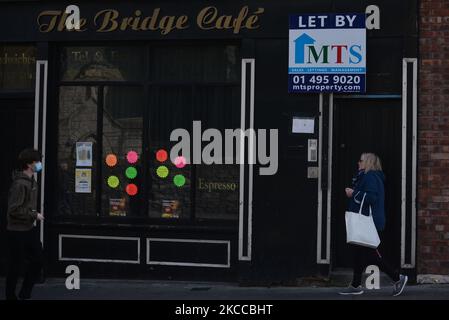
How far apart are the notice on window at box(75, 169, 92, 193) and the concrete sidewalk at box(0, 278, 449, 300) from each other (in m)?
1.41

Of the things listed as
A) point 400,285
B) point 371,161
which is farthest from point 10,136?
point 400,285

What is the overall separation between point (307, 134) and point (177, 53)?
2.33m

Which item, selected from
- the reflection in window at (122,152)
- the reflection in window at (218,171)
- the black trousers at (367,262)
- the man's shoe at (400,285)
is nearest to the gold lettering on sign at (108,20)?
the reflection in window at (122,152)

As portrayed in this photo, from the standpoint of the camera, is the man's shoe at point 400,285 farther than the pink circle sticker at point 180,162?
No

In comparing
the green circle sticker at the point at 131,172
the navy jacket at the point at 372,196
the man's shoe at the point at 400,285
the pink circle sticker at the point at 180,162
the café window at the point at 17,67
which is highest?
the café window at the point at 17,67

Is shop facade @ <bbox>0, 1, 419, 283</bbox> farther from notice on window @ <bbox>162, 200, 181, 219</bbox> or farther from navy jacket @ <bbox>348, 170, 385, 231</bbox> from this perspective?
navy jacket @ <bbox>348, 170, 385, 231</bbox>

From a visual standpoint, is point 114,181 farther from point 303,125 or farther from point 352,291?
point 352,291

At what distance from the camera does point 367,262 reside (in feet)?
28.5

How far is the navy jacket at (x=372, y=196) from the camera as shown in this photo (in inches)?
338

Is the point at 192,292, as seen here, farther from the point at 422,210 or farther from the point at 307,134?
the point at 422,210

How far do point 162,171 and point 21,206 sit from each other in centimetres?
249

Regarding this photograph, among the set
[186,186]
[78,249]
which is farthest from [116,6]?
[78,249]

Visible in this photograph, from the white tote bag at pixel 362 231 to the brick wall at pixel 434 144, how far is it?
99 centimetres

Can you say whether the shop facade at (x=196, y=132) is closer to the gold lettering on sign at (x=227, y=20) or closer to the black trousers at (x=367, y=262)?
the gold lettering on sign at (x=227, y=20)
